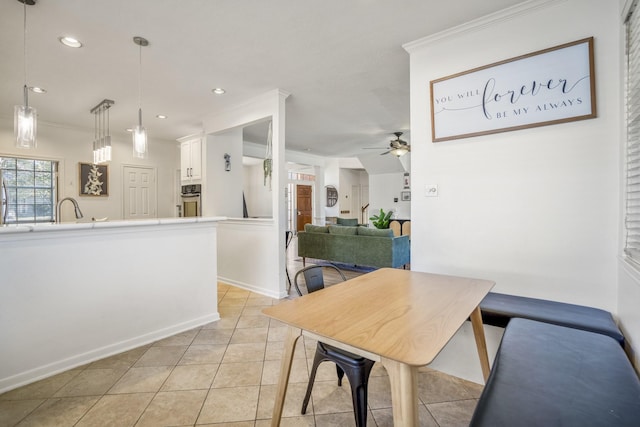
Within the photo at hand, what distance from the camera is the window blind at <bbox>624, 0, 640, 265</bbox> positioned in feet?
4.67

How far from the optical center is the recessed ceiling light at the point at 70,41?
2.38 meters

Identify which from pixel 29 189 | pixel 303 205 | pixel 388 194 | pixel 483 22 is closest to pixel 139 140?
pixel 483 22

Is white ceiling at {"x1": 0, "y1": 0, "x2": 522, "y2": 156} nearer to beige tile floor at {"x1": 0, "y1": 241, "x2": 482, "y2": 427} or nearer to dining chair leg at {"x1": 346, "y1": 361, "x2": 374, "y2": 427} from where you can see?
dining chair leg at {"x1": 346, "y1": 361, "x2": 374, "y2": 427}

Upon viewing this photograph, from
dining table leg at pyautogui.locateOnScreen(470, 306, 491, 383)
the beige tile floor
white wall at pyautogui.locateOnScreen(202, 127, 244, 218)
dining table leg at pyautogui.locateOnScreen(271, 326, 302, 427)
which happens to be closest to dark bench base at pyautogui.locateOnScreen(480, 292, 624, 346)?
dining table leg at pyautogui.locateOnScreen(470, 306, 491, 383)

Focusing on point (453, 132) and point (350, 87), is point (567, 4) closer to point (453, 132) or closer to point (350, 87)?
point (453, 132)

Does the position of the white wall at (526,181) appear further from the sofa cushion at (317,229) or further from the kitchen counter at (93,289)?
the sofa cushion at (317,229)

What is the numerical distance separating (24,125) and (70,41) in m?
0.95

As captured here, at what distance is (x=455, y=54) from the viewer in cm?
225

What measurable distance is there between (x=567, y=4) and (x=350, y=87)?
2.00 m

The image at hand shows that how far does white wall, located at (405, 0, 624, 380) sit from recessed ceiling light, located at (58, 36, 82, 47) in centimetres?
279

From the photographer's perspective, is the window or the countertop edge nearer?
the countertop edge

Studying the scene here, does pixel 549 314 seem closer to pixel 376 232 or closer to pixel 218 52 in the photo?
pixel 376 232

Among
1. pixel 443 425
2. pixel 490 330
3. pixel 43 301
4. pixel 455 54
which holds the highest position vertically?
pixel 455 54

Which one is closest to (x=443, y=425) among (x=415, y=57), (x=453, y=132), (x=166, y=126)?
(x=453, y=132)
